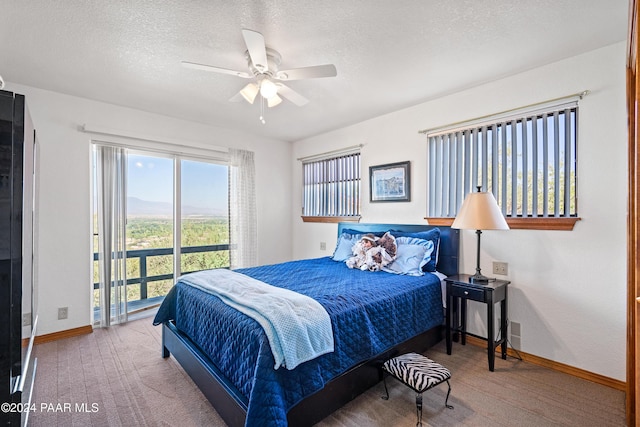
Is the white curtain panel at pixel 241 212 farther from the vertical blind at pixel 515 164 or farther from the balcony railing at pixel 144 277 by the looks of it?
the vertical blind at pixel 515 164

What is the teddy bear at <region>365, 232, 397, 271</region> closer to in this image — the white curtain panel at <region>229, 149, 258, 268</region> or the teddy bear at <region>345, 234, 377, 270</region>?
the teddy bear at <region>345, 234, 377, 270</region>

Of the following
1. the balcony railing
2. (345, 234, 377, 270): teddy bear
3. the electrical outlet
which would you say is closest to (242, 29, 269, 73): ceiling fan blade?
(345, 234, 377, 270): teddy bear

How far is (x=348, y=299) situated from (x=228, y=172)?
3.19 meters

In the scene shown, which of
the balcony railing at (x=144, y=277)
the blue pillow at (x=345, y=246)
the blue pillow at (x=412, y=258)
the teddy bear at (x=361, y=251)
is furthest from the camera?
the balcony railing at (x=144, y=277)

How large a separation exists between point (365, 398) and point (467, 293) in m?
1.23

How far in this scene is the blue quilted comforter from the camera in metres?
1.49

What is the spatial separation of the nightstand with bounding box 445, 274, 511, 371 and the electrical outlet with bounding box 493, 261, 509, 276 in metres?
0.16

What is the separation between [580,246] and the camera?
2.37m

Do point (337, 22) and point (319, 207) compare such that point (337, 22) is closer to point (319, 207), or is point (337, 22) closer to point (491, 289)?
point (491, 289)

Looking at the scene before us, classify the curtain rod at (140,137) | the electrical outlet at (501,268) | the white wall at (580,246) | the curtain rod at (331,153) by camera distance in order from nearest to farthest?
the white wall at (580,246), the electrical outlet at (501,268), the curtain rod at (140,137), the curtain rod at (331,153)

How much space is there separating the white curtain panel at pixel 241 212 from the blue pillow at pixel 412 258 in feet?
7.66

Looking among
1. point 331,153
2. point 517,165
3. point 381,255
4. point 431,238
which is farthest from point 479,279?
point 331,153

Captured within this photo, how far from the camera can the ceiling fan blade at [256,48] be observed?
1.75 meters

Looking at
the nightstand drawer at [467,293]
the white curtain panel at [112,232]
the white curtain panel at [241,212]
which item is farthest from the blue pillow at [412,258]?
the white curtain panel at [112,232]
